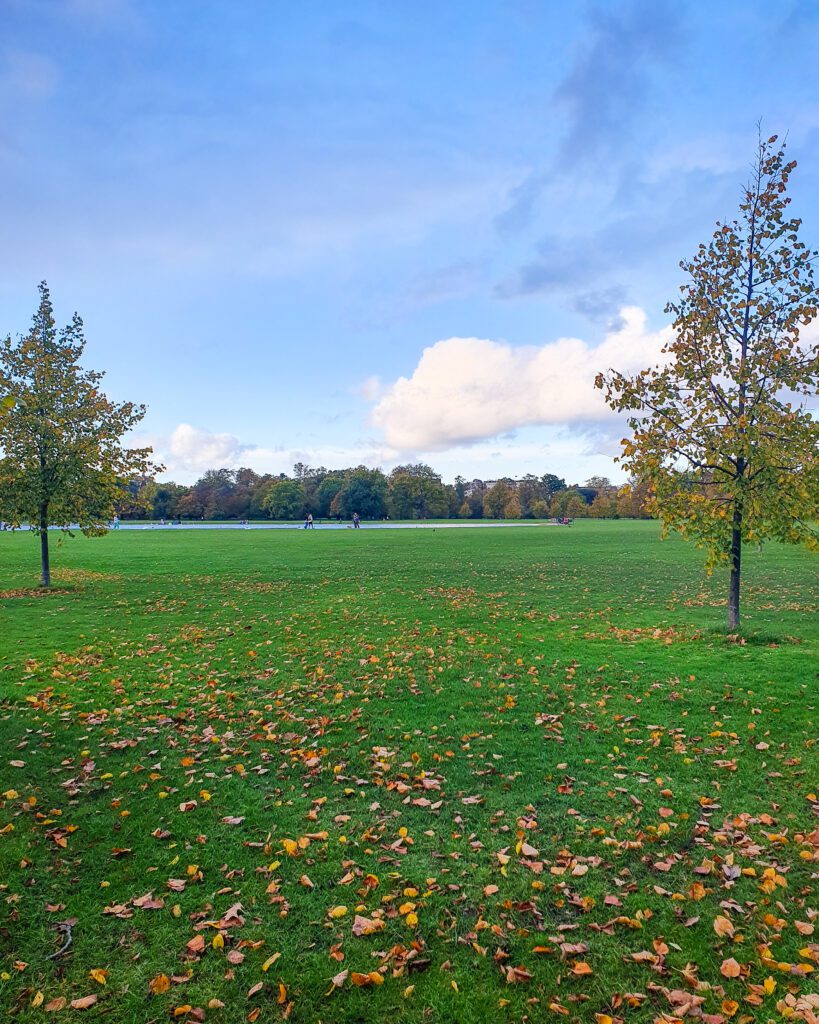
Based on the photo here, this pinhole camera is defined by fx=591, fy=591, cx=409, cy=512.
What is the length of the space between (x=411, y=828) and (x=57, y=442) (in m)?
19.0

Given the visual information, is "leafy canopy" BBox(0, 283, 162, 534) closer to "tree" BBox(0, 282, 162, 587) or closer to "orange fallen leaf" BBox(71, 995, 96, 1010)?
"tree" BBox(0, 282, 162, 587)

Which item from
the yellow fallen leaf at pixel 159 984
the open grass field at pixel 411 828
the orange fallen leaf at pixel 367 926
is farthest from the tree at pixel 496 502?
the yellow fallen leaf at pixel 159 984

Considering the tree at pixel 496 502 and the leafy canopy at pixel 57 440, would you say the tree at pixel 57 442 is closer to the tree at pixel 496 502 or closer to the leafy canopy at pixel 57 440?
the leafy canopy at pixel 57 440

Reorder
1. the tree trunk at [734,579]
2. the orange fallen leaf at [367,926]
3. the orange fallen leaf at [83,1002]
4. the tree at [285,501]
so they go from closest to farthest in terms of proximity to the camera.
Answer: the orange fallen leaf at [83,1002], the orange fallen leaf at [367,926], the tree trunk at [734,579], the tree at [285,501]

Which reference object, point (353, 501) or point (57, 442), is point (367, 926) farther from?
point (353, 501)

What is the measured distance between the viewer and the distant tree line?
116 metres

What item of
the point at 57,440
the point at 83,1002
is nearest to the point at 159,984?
the point at 83,1002

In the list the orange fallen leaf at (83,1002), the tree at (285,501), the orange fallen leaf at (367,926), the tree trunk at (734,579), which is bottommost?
the orange fallen leaf at (83,1002)

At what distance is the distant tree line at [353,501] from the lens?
116 metres

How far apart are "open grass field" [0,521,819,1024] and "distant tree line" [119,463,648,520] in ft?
342

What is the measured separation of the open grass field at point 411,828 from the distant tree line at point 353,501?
104 m

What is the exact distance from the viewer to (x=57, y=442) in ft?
64.3

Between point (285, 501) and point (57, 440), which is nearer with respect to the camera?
point (57, 440)

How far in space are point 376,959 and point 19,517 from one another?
2009 centimetres
